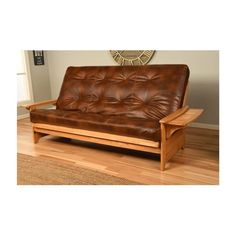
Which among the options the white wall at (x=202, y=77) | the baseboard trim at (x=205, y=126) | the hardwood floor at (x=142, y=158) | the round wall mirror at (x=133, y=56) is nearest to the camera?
the hardwood floor at (x=142, y=158)

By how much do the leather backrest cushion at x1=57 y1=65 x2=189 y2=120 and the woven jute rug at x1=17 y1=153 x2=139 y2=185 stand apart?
0.79m

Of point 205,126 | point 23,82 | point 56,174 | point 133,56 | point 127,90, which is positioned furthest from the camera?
point 23,82

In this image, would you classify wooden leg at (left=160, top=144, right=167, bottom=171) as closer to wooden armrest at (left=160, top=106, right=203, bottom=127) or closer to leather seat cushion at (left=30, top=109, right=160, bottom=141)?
leather seat cushion at (left=30, top=109, right=160, bottom=141)

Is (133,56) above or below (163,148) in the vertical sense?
above

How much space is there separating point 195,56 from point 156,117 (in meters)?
1.29

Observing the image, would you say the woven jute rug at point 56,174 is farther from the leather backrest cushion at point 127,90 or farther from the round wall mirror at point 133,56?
the round wall mirror at point 133,56

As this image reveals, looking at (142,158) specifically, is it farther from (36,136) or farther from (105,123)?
(36,136)

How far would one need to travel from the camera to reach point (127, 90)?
2867mm

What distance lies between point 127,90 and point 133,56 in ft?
3.69

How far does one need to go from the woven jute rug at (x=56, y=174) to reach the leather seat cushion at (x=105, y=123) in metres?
0.42

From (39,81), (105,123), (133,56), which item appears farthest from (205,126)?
(39,81)

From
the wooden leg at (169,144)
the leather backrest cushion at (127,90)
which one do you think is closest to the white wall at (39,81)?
the leather backrest cushion at (127,90)

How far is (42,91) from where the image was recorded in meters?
4.90

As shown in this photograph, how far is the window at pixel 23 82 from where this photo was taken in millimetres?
4449
